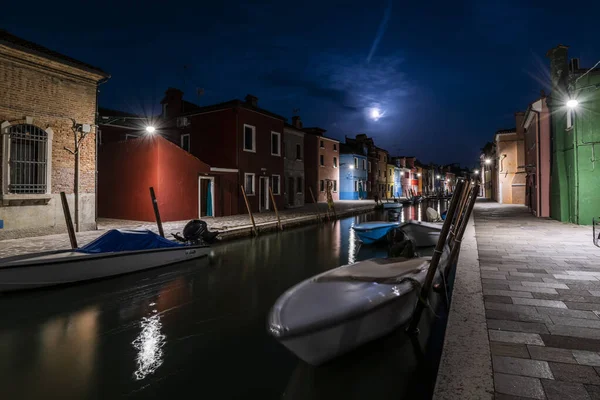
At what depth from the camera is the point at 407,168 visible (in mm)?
65438

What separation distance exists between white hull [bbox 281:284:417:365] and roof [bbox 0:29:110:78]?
489 inches

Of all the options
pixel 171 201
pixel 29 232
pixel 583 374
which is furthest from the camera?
pixel 171 201

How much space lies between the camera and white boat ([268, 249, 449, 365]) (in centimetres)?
356

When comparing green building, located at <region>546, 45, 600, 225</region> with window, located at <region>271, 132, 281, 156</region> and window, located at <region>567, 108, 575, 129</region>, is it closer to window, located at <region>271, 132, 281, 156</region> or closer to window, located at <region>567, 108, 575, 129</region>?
window, located at <region>567, 108, 575, 129</region>

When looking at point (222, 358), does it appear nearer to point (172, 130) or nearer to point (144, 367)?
point (144, 367)

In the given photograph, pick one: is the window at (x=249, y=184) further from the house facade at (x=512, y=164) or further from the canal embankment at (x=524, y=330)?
the house facade at (x=512, y=164)

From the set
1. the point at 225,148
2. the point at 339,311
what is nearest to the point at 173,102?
the point at 225,148

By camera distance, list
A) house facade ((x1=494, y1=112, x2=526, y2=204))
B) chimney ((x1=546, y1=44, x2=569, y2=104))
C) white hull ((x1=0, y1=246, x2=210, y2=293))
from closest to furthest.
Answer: white hull ((x1=0, y1=246, x2=210, y2=293)), chimney ((x1=546, y1=44, x2=569, y2=104)), house facade ((x1=494, y1=112, x2=526, y2=204))

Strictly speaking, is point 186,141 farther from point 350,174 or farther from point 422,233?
point 350,174

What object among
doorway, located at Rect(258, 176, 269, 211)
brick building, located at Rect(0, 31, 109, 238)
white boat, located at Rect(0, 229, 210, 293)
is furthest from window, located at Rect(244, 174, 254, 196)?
white boat, located at Rect(0, 229, 210, 293)

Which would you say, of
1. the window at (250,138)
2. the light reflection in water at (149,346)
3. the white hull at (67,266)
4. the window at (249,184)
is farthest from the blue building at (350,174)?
the light reflection in water at (149,346)

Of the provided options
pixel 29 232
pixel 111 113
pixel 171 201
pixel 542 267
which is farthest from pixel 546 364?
pixel 111 113

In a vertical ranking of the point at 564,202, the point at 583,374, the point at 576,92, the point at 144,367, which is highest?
the point at 576,92

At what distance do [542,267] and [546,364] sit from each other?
401cm
